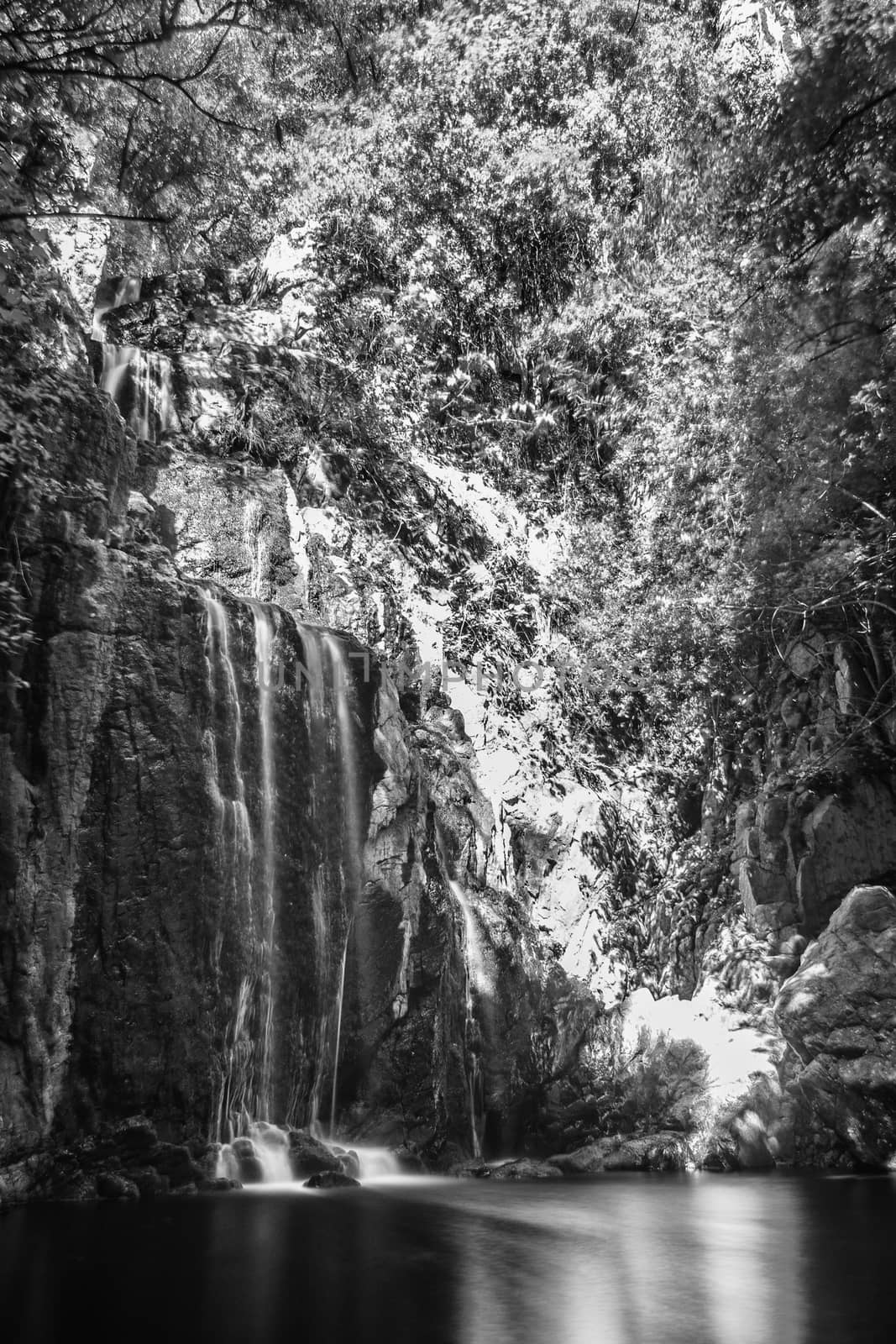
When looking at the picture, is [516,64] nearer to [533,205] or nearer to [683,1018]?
[533,205]

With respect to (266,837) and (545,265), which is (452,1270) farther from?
(545,265)

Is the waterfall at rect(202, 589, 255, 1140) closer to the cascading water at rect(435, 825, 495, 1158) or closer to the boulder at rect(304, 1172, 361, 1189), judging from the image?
the boulder at rect(304, 1172, 361, 1189)

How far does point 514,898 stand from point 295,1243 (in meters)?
7.33

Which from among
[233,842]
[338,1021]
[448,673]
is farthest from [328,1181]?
[448,673]

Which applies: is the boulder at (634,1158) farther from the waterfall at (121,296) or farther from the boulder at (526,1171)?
the waterfall at (121,296)

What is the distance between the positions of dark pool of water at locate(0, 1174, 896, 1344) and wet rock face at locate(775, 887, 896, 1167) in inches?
55.5

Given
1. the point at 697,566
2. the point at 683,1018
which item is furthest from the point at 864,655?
the point at 683,1018

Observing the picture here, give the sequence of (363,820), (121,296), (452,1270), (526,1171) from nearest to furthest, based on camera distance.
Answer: (452,1270) < (526,1171) < (363,820) < (121,296)

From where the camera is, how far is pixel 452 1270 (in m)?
5.67

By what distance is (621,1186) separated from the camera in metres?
9.12

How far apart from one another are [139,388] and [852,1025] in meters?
12.5

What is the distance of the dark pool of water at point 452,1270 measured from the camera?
4508mm

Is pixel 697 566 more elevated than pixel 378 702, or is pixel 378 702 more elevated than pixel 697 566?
pixel 697 566

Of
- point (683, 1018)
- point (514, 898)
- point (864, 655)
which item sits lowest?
point (683, 1018)
